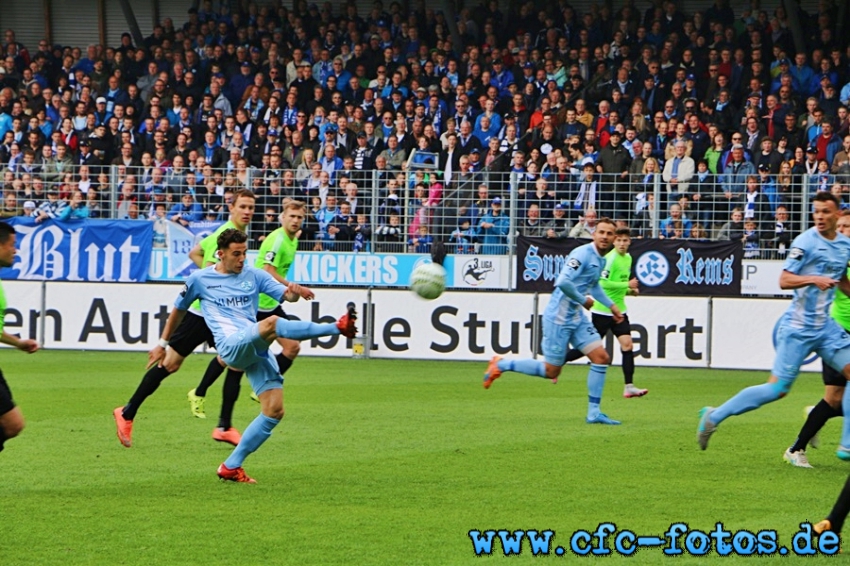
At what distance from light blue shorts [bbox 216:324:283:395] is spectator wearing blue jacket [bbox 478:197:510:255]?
13213 mm

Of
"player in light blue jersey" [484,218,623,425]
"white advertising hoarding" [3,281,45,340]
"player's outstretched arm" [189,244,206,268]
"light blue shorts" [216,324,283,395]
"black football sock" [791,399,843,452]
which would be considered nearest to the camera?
"light blue shorts" [216,324,283,395]

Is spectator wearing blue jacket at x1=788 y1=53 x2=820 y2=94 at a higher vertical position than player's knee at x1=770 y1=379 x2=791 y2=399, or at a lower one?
higher

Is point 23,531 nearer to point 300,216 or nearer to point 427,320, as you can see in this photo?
point 300,216

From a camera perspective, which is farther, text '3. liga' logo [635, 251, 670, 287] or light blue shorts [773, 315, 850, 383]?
text '3. liga' logo [635, 251, 670, 287]

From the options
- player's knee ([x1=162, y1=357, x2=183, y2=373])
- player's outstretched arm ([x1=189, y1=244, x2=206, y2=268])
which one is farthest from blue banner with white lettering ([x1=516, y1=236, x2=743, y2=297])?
player's knee ([x1=162, y1=357, x2=183, y2=373])

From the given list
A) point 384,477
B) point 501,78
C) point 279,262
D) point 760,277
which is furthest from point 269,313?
point 501,78

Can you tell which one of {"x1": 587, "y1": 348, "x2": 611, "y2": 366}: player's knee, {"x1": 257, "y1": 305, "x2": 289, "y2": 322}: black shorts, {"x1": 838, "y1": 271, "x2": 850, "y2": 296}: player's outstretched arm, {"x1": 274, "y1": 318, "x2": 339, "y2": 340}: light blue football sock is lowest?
{"x1": 587, "y1": 348, "x2": 611, "y2": 366}: player's knee

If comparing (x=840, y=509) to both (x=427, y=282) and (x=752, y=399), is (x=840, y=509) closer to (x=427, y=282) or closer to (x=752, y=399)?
(x=752, y=399)

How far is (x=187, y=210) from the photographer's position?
941 inches

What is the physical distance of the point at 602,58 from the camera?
25734 millimetres

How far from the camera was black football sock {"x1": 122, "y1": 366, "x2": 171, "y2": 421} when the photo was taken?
10977mm

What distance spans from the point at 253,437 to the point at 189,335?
2.62 metres

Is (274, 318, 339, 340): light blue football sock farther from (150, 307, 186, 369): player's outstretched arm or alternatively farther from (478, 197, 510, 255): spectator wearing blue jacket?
(478, 197, 510, 255): spectator wearing blue jacket

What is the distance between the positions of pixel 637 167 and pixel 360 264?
5.07 m
